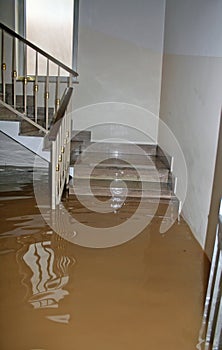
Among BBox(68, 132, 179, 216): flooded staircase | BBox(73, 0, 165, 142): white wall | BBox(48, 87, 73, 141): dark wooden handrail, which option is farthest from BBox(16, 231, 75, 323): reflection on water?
BBox(73, 0, 165, 142): white wall

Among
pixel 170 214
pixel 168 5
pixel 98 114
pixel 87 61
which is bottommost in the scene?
pixel 170 214

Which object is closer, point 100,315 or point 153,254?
point 100,315

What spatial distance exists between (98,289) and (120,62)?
3.82 m

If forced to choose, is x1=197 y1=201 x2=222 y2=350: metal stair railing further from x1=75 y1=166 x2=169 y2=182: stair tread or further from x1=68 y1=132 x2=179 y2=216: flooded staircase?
x1=75 y1=166 x2=169 y2=182: stair tread

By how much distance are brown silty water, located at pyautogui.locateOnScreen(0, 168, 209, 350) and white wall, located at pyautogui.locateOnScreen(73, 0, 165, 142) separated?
231 centimetres

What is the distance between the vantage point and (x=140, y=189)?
14.8 ft

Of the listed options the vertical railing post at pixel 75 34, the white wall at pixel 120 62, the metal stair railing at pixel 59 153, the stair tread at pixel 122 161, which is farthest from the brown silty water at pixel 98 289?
the vertical railing post at pixel 75 34

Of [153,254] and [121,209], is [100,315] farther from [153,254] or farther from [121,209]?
[121,209]

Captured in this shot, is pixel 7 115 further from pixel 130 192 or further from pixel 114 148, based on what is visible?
pixel 130 192

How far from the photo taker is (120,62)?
559 centimetres

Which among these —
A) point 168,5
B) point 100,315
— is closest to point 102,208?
point 100,315

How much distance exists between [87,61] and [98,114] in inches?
30.3

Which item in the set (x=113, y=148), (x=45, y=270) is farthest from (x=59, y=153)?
(x=113, y=148)

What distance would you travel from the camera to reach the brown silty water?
84.7 inches
